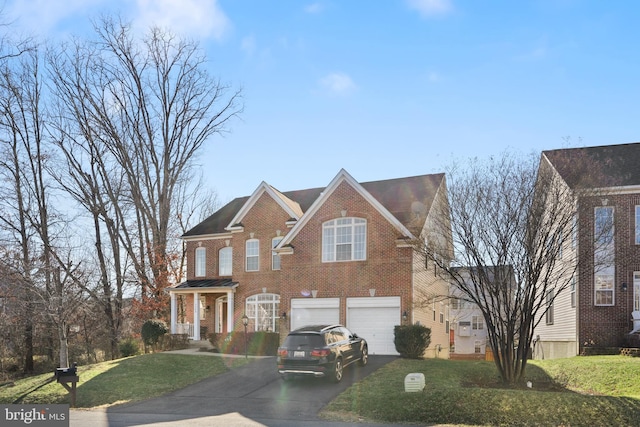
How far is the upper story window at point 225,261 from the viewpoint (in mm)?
35438

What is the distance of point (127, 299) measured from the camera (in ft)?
144

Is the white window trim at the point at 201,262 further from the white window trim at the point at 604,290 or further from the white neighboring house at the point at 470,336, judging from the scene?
the white neighboring house at the point at 470,336

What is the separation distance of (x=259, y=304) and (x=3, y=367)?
15645mm

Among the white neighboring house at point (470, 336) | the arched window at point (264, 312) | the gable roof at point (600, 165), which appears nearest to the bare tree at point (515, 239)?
the gable roof at point (600, 165)

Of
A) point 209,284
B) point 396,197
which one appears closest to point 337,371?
point 396,197

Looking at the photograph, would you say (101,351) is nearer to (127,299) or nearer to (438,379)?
(127,299)

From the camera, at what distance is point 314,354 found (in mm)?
19312

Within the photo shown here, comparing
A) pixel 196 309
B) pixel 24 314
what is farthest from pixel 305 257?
pixel 24 314

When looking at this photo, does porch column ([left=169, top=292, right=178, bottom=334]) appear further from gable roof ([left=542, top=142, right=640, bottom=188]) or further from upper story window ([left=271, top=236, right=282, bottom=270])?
gable roof ([left=542, top=142, right=640, bottom=188])

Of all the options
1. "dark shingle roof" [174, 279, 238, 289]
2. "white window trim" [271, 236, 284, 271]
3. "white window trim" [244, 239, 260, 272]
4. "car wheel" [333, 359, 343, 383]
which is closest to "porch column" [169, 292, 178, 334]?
"dark shingle roof" [174, 279, 238, 289]

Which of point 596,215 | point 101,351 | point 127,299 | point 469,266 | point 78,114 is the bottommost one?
point 101,351

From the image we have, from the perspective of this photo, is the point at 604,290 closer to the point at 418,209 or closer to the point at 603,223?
the point at 603,223

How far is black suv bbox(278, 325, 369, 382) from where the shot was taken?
19.2 meters

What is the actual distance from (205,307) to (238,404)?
18.8 m
